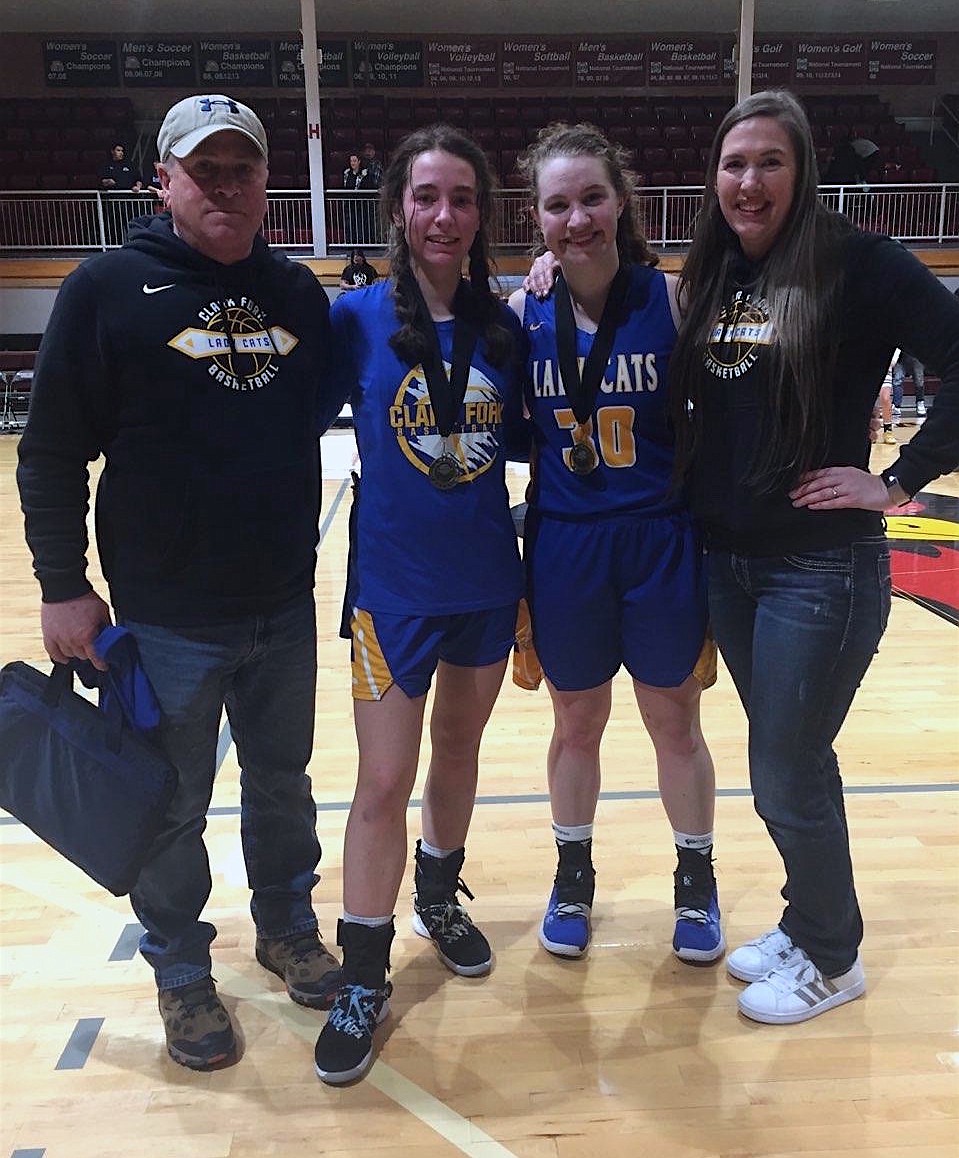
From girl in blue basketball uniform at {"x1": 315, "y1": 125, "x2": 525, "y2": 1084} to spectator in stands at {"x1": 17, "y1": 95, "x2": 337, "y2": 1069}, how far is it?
0.14 meters

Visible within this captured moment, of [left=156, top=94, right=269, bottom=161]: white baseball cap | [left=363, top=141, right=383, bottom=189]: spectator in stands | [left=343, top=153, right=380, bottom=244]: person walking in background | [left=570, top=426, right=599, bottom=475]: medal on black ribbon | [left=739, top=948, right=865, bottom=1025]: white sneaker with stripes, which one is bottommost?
[left=739, top=948, right=865, bottom=1025]: white sneaker with stripes

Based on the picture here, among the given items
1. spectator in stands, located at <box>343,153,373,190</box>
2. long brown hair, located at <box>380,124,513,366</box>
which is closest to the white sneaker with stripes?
long brown hair, located at <box>380,124,513,366</box>

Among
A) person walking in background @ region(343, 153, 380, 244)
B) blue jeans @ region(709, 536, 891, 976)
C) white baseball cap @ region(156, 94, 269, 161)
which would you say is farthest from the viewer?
person walking in background @ region(343, 153, 380, 244)

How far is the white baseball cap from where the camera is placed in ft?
5.59

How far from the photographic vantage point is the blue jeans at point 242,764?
186 cm

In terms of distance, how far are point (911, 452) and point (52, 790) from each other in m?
1.68

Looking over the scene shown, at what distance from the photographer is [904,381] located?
484 inches

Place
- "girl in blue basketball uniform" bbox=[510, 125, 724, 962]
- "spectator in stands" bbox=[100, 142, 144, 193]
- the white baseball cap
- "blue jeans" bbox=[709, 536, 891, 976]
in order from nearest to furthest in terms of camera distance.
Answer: the white baseball cap → "blue jeans" bbox=[709, 536, 891, 976] → "girl in blue basketball uniform" bbox=[510, 125, 724, 962] → "spectator in stands" bbox=[100, 142, 144, 193]

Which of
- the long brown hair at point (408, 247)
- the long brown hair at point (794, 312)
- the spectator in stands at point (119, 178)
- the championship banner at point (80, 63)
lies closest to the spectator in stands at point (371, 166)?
the spectator in stands at point (119, 178)

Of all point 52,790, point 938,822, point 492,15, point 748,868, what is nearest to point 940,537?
point 938,822

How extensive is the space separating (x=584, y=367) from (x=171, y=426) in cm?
79

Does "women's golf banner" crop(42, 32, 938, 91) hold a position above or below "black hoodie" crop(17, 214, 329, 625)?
above

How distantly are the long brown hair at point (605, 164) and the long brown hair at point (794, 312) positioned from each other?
0.18 metres

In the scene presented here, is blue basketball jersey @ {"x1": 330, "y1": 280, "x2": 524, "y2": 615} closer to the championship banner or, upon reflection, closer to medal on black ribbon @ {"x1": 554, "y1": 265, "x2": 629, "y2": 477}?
medal on black ribbon @ {"x1": 554, "y1": 265, "x2": 629, "y2": 477}
